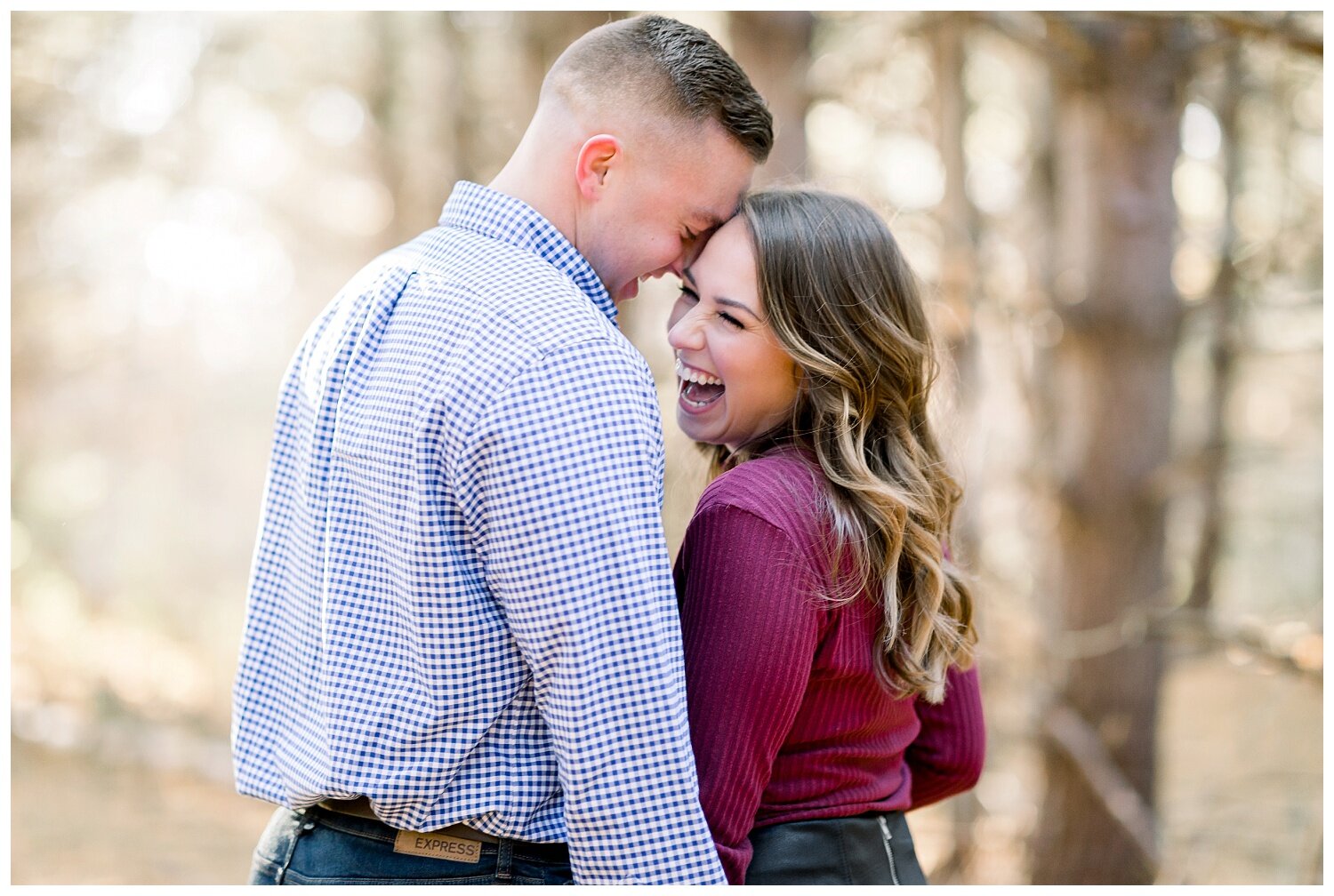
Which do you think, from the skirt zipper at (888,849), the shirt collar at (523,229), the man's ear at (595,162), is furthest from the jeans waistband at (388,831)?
the man's ear at (595,162)

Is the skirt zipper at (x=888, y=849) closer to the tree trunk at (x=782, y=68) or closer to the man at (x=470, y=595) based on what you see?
the man at (x=470, y=595)

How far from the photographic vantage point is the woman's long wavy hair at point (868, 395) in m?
1.83

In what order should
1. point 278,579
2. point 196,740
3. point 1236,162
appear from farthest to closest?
point 196,740, point 1236,162, point 278,579

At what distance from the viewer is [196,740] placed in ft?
26.0

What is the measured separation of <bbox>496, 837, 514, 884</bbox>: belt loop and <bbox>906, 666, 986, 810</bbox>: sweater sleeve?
3.19ft

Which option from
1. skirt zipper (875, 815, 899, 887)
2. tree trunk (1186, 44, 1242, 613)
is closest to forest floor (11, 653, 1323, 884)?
tree trunk (1186, 44, 1242, 613)

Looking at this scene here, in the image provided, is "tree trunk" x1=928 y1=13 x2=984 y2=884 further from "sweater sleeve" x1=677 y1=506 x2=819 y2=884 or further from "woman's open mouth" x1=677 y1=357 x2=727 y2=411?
"sweater sleeve" x1=677 y1=506 x2=819 y2=884

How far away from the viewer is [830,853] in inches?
69.4

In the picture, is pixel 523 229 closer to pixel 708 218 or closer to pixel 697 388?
pixel 708 218

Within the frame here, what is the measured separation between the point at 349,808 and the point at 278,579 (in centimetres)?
39

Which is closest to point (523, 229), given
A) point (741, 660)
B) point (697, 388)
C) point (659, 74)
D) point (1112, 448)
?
point (659, 74)

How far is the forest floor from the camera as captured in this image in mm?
4488

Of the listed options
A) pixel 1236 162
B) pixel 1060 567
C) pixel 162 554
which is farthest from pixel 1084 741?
pixel 162 554
